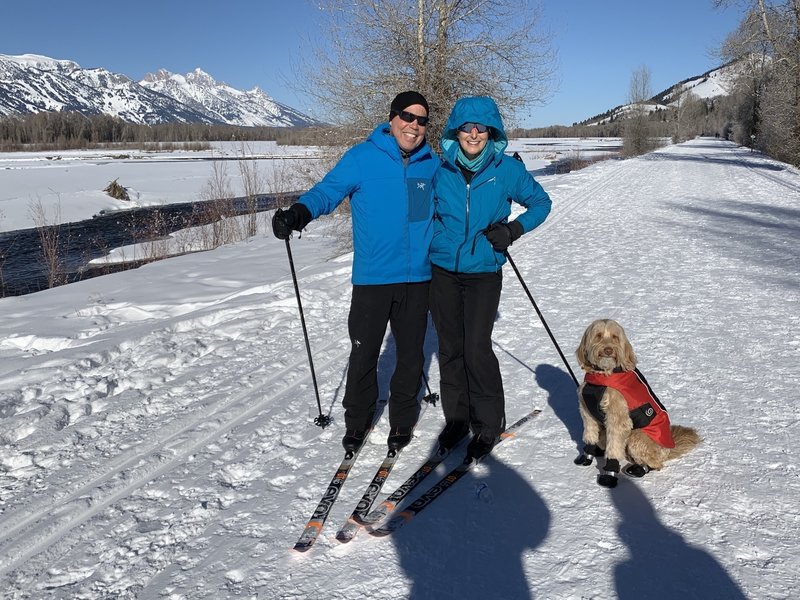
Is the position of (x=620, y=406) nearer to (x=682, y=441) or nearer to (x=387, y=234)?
(x=682, y=441)

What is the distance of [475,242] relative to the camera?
3.45 metres

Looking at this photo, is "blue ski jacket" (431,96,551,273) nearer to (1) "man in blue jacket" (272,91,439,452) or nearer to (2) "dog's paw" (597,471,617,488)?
(1) "man in blue jacket" (272,91,439,452)

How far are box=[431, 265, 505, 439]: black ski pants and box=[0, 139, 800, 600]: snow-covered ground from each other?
A: 0.93 feet

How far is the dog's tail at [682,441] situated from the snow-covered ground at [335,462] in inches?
3.8

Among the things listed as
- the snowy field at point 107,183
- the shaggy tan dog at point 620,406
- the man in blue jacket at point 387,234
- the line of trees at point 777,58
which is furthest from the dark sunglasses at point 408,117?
the line of trees at point 777,58

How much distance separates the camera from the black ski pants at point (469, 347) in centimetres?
352

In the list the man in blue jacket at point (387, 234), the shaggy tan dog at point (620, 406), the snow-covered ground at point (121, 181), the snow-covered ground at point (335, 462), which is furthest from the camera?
the snow-covered ground at point (121, 181)

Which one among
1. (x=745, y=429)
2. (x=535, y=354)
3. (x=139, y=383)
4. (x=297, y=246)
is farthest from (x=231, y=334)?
(x=297, y=246)

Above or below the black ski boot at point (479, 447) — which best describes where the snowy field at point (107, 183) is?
above

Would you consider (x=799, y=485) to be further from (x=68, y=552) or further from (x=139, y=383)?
(x=139, y=383)

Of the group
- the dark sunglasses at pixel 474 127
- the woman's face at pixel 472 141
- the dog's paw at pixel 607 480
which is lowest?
the dog's paw at pixel 607 480

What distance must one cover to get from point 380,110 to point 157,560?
38.1 feet

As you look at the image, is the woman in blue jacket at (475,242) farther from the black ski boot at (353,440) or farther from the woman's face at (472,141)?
the black ski boot at (353,440)

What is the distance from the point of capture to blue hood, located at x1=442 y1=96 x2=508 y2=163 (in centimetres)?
326
